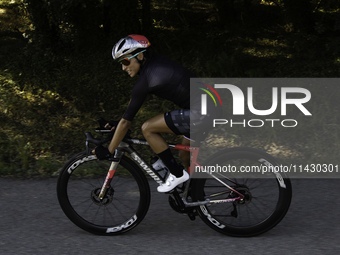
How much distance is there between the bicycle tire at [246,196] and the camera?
13.2 feet

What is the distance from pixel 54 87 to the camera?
413 inches

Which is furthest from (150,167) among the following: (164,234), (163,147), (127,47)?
(127,47)

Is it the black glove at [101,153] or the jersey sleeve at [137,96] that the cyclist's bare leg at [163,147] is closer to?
the jersey sleeve at [137,96]

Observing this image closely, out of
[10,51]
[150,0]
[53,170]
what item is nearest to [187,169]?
[53,170]

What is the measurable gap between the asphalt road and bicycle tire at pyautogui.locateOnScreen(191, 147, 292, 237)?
0.44ft

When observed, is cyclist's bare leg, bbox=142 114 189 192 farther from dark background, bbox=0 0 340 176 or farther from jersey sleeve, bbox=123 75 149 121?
dark background, bbox=0 0 340 176

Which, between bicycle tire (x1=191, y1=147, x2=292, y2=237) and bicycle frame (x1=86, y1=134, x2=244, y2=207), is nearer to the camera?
bicycle tire (x1=191, y1=147, x2=292, y2=237)

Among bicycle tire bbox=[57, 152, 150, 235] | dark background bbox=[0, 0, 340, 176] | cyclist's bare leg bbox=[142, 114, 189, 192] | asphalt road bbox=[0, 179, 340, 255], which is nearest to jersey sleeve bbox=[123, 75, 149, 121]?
cyclist's bare leg bbox=[142, 114, 189, 192]

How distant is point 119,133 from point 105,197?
0.74m

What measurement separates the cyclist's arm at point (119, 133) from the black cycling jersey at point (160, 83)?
0.05 metres

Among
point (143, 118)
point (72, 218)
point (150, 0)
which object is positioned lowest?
point (143, 118)

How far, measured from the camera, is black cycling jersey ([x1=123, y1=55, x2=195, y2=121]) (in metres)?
3.84

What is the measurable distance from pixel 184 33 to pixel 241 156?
9289 mm

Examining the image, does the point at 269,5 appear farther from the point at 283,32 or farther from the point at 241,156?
the point at 241,156
